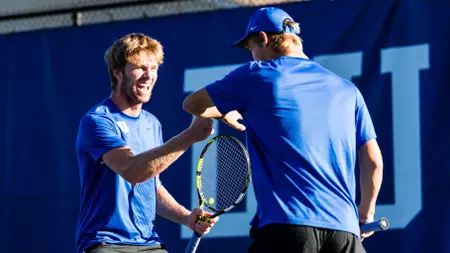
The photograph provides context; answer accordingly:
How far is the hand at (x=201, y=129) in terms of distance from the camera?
418 cm

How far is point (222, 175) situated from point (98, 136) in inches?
32.7

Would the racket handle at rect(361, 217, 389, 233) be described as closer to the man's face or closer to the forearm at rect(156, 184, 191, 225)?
the forearm at rect(156, 184, 191, 225)

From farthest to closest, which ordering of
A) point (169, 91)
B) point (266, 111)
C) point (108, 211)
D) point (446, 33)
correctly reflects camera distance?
point (169, 91)
point (446, 33)
point (108, 211)
point (266, 111)

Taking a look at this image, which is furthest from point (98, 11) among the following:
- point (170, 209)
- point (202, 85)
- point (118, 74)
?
point (170, 209)

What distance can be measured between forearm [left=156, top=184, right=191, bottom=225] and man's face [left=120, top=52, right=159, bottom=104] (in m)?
0.52

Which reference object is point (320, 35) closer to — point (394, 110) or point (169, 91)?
point (394, 110)

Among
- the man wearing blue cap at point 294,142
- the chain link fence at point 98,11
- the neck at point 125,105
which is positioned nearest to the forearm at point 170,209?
the neck at point 125,105

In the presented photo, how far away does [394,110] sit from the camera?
249 inches

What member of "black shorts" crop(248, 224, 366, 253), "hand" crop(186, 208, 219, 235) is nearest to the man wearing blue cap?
"black shorts" crop(248, 224, 366, 253)

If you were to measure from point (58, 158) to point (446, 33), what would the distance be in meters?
3.00

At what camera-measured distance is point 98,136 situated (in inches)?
177

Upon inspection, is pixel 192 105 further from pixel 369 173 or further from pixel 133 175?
pixel 369 173

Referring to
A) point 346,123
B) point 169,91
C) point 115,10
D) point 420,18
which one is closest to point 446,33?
point 420,18

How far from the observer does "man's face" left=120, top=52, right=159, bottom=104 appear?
4.78 meters
